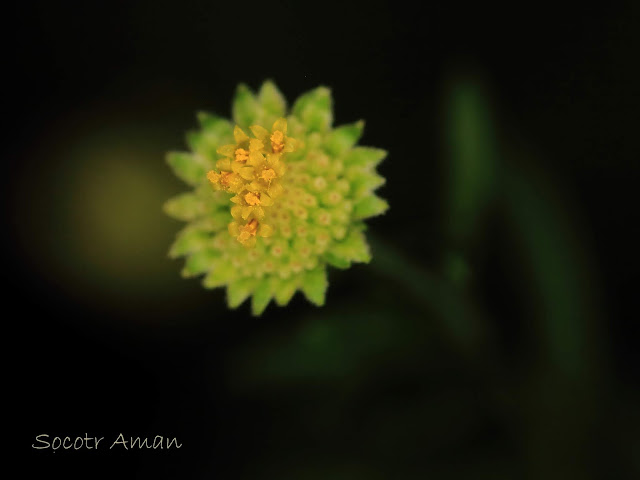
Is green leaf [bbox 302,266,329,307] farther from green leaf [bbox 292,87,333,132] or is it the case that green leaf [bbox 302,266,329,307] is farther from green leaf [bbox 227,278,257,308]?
green leaf [bbox 292,87,333,132]

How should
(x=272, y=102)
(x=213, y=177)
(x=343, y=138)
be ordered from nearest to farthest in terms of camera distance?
1. (x=213, y=177)
2. (x=343, y=138)
3. (x=272, y=102)

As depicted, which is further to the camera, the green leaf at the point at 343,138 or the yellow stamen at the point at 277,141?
the green leaf at the point at 343,138

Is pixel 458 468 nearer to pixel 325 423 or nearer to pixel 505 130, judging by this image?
pixel 325 423

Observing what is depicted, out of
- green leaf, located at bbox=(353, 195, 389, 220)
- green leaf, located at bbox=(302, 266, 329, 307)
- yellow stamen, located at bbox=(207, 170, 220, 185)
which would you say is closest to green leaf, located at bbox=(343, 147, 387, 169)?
green leaf, located at bbox=(353, 195, 389, 220)

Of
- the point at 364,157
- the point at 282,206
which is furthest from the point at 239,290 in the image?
the point at 364,157

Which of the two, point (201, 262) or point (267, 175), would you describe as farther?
point (201, 262)

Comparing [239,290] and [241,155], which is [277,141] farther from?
[239,290]

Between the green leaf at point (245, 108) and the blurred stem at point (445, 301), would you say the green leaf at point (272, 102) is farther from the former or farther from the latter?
the blurred stem at point (445, 301)

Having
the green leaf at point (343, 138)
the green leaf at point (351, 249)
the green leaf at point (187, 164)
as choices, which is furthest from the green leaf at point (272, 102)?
the green leaf at point (351, 249)
